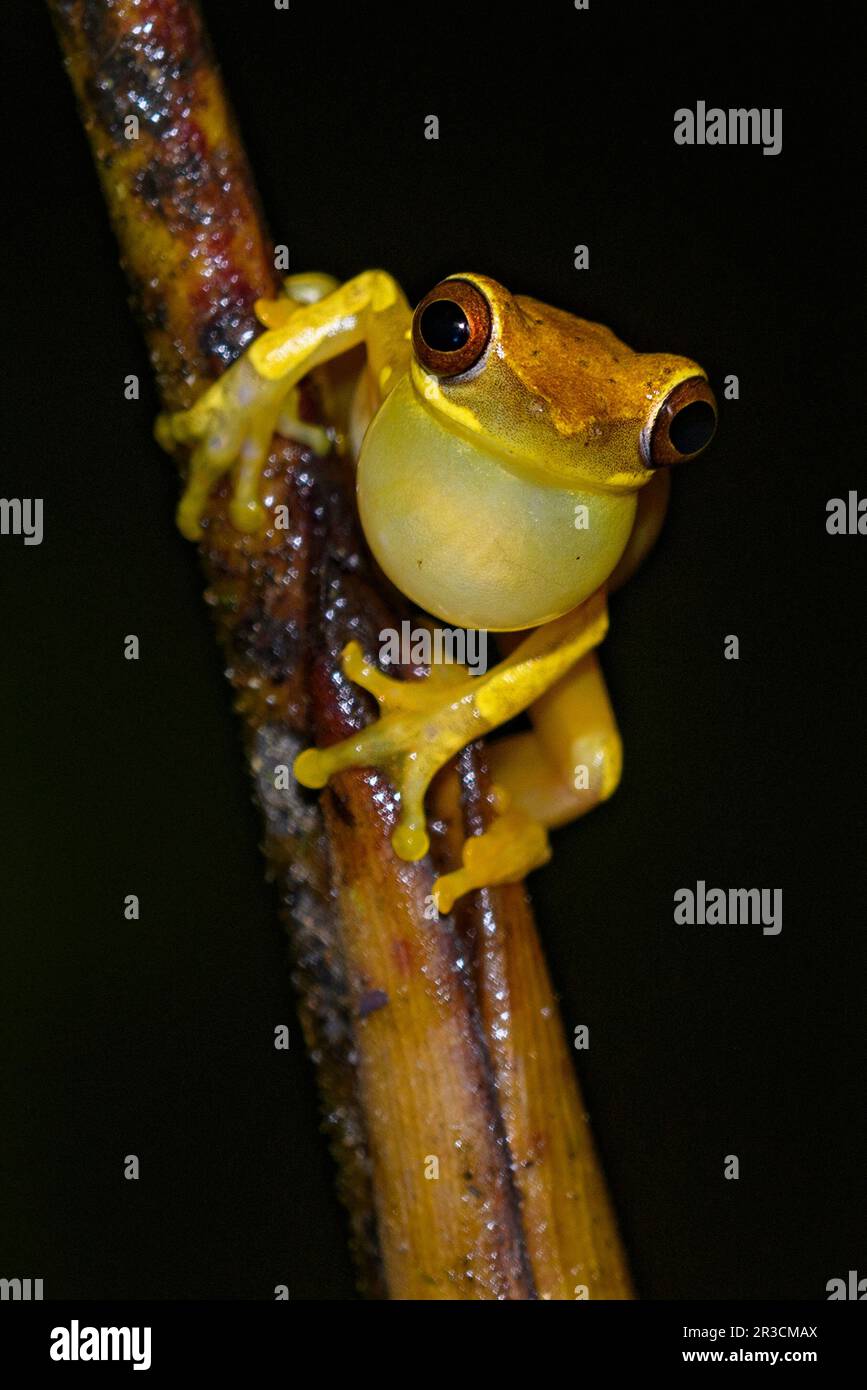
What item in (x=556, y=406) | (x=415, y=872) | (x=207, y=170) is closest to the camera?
(x=556, y=406)

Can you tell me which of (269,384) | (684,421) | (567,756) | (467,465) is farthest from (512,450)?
(567,756)

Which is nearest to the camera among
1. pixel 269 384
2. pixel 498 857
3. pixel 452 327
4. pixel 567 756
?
pixel 452 327

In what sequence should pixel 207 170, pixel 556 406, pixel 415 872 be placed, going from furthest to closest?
pixel 415 872
pixel 207 170
pixel 556 406

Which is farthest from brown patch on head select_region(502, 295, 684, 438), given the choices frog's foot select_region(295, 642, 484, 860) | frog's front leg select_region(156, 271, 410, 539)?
frog's foot select_region(295, 642, 484, 860)

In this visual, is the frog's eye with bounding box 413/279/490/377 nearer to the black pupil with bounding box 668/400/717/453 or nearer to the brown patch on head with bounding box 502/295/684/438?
the brown patch on head with bounding box 502/295/684/438

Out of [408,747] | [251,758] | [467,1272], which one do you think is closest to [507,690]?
[408,747]

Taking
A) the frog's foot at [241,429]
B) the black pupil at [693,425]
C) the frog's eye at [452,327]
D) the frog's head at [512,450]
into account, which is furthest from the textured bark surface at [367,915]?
the black pupil at [693,425]

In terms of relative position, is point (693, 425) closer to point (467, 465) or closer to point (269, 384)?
point (467, 465)

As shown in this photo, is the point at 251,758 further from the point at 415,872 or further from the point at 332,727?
the point at 415,872
